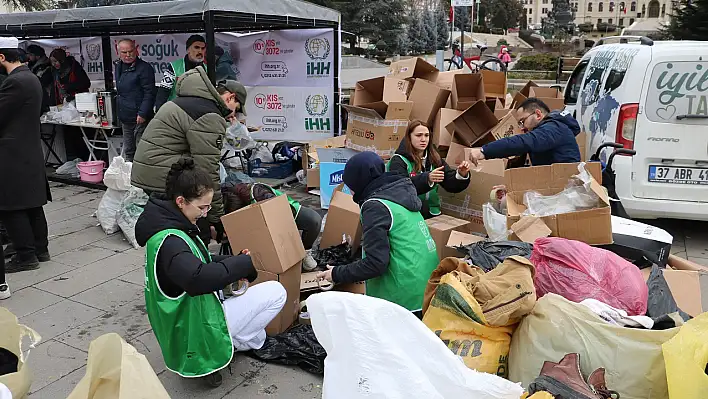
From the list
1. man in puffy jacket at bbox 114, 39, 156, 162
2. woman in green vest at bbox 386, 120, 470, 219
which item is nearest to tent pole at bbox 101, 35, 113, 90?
man in puffy jacket at bbox 114, 39, 156, 162

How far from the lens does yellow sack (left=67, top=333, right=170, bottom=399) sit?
1451 mm

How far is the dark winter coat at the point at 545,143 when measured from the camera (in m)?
4.49

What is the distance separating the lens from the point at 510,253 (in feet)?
9.90

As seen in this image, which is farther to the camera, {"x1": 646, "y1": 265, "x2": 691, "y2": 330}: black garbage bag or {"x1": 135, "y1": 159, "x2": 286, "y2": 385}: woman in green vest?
{"x1": 135, "y1": 159, "x2": 286, "y2": 385}: woman in green vest

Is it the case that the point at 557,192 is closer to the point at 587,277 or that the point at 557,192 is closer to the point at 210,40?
the point at 587,277

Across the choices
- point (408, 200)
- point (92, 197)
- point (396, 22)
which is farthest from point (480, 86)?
point (396, 22)

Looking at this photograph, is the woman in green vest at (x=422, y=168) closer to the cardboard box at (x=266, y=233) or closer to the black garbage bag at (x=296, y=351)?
the cardboard box at (x=266, y=233)

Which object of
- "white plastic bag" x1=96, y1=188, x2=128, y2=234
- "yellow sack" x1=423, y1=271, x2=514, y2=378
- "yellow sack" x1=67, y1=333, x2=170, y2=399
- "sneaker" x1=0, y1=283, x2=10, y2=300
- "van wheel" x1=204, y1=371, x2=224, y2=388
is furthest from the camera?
"white plastic bag" x1=96, y1=188, x2=128, y2=234

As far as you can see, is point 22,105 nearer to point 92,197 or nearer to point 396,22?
point 92,197

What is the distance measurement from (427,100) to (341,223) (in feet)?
7.81

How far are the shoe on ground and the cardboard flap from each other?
4.15 metres

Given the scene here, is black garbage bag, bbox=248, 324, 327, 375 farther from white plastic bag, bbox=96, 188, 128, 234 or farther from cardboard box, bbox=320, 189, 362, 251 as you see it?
white plastic bag, bbox=96, 188, 128, 234

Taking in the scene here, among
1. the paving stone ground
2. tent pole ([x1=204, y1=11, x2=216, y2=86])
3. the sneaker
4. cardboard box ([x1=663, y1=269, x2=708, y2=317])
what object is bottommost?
the paving stone ground

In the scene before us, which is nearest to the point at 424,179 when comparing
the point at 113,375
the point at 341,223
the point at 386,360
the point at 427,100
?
the point at 341,223
